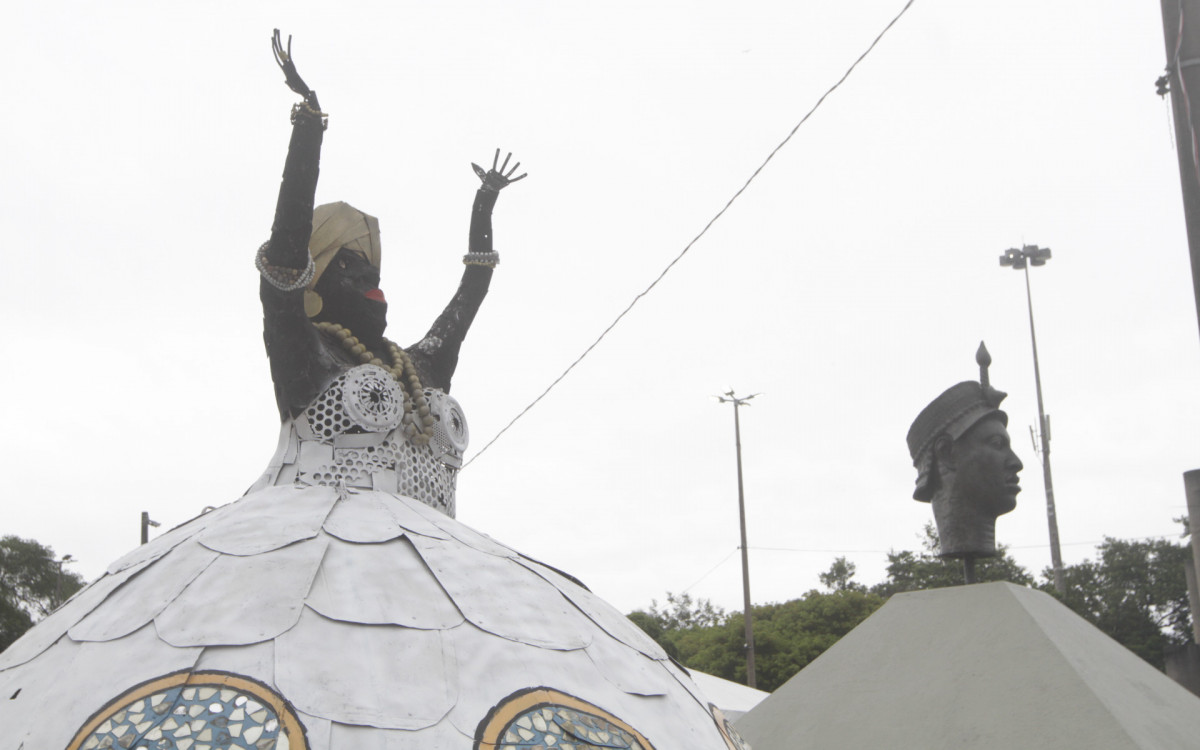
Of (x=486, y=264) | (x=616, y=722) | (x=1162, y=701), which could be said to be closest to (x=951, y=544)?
(x=1162, y=701)

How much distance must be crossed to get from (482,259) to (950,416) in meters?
3.01

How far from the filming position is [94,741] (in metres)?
2.63

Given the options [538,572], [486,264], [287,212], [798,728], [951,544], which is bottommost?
[798,728]

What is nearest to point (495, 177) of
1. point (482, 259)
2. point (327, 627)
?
point (482, 259)

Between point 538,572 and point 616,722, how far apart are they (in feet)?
2.55

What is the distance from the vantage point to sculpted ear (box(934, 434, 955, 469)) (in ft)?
21.3

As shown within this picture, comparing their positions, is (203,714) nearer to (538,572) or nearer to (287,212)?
(538,572)

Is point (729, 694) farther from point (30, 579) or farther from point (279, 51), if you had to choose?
point (30, 579)

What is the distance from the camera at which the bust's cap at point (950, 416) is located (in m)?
6.48

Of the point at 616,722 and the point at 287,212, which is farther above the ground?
the point at 287,212

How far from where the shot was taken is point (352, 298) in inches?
179

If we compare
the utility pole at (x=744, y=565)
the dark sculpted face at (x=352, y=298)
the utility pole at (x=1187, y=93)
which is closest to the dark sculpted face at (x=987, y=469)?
the utility pole at (x=1187, y=93)

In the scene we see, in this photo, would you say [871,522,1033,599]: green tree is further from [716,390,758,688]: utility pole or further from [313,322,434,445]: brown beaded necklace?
[313,322,434,445]: brown beaded necklace

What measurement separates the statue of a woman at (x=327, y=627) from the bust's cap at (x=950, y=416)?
344 cm
